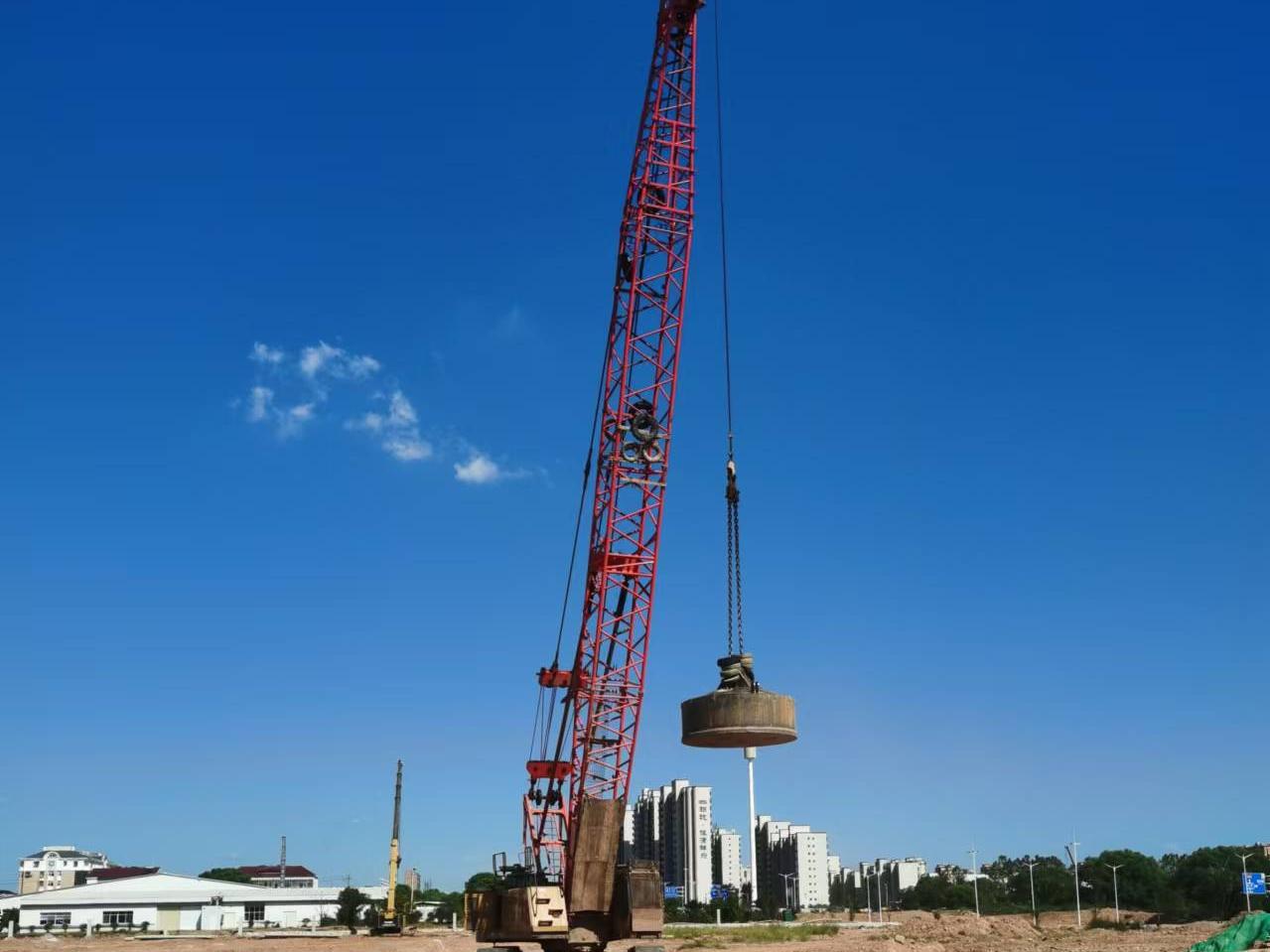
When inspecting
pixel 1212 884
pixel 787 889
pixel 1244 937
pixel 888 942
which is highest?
pixel 1244 937

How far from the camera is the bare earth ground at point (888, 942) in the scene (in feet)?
179

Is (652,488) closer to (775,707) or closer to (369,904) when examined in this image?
(775,707)

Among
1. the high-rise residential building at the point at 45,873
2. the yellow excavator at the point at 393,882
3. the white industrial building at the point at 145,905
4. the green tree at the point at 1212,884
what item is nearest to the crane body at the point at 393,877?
the yellow excavator at the point at 393,882

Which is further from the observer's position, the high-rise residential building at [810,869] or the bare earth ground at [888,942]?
the high-rise residential building at [810,869]

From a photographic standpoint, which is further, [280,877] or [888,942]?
[280,877]

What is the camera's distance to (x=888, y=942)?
5681cm

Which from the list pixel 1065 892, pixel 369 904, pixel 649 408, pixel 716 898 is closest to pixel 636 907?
pixel 649 408

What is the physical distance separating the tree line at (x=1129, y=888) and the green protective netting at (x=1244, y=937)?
72079 millimetres

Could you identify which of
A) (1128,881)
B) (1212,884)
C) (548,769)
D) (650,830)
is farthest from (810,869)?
(548,769)

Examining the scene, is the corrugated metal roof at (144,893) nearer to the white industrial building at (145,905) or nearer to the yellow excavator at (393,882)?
the white industrial building at (145,905)

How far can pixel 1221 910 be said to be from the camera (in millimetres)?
107062

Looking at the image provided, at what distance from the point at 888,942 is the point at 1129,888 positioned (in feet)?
341

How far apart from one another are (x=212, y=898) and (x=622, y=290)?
3678 inches

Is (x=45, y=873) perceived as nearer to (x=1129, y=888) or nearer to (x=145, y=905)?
(x=145, y=905)
